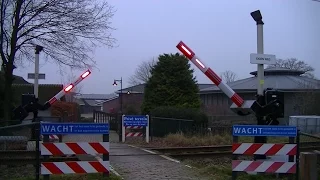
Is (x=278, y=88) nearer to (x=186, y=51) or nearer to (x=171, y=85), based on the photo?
(x=171, y=85)

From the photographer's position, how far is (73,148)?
8859 mm

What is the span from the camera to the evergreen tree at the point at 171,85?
36.8m

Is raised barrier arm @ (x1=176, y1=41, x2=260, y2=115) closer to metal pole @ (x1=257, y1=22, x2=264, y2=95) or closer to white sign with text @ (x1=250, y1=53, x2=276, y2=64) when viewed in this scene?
metal pole @ (x1=257, y1=22, x2=264, y2=95)

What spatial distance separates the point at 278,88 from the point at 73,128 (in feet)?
154

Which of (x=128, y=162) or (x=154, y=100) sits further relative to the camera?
(x=154, y=100)

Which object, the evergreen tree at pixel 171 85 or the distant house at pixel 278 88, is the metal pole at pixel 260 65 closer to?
the evergreen tree at pixel 171 85

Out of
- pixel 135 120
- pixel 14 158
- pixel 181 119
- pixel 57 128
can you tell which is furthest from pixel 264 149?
pixel 181 119

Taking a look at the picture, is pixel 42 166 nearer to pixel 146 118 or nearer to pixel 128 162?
pixel 128 162

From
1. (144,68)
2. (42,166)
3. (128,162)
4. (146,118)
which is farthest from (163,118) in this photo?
(144,68)

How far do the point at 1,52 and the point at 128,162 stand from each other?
27.2 feet

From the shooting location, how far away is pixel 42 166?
8.75 m

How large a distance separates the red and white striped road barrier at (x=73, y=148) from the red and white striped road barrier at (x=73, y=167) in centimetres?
24

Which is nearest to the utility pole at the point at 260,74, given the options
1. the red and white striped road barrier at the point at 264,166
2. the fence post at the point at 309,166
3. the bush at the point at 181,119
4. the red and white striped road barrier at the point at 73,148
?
the red and white striped road barrier at the point at 264,166

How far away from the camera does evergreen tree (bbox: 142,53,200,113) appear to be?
1448 inches
